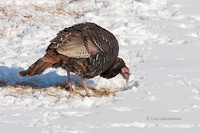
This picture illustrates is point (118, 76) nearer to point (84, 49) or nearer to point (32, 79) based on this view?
point (84, 49)

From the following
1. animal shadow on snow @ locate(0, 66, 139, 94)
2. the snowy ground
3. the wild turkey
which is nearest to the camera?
the snowy ground

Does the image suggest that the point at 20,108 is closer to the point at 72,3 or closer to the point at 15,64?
the point at 15,64

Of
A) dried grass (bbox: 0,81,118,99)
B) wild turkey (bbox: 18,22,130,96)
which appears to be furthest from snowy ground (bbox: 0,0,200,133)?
wild turkey (bbox: 18,22,130,96)

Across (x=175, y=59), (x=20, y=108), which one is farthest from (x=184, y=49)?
(x=20, y=108)

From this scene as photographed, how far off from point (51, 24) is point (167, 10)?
3840 mm

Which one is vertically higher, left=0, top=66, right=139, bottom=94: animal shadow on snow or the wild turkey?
the wild turkey

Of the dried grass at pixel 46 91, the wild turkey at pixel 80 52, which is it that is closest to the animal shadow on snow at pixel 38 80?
the dried grass at pixel 46 91

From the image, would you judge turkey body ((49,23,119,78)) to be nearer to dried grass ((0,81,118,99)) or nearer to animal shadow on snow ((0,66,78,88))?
dried grass ((0,81,118,99))

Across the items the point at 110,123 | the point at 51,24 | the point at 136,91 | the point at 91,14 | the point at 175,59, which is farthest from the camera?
the point at 91,14

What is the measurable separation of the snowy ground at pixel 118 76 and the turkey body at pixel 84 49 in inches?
19.5

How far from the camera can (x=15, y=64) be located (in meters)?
5.92

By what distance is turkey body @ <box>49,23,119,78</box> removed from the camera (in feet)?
14.7

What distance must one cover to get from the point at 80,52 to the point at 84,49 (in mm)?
82

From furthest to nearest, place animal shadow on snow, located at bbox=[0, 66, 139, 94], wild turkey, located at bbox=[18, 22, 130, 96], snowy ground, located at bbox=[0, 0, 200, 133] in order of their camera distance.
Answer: animal shadow on snow, located at bbox=[0, 66, 139, 94] → wild turkey, located at bbox=[18, 22, 130, 96] → snowy ground, located at bbox=[0, 0, 200, 133]
